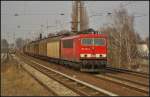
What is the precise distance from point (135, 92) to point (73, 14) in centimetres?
4399

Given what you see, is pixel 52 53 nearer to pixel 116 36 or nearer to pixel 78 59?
pixel 116 36

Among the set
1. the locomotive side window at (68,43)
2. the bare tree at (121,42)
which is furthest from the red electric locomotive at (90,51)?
the bare tree at (121,42)

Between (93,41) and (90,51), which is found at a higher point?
(93,41)

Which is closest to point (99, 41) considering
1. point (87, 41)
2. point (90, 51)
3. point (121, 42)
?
point (87, 41)

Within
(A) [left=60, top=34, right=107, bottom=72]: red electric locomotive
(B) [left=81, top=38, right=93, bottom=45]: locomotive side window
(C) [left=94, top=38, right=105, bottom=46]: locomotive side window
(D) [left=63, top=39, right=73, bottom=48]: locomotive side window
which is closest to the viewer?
(A) [left=60, top=34, right=107, bottom=72]: red electric locomotive

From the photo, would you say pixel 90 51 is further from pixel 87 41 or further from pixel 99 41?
pixel 99 41

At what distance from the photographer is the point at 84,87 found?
17.9 m

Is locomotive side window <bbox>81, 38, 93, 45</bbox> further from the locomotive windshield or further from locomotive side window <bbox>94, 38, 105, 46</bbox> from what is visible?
locomotive side window <bbox>94, 38, 105, 46</bbox>

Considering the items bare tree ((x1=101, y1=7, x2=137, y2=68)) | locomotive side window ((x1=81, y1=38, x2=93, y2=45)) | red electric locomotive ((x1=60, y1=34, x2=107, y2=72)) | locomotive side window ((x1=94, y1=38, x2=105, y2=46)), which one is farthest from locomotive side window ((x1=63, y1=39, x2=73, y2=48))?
bare tree ((x1=101, y1=7, x2=137, y2=68))

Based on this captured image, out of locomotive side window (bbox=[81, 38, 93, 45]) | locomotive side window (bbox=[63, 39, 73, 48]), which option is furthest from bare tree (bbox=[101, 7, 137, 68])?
locomotive side window (bbox=[81, 38, 93, 45])

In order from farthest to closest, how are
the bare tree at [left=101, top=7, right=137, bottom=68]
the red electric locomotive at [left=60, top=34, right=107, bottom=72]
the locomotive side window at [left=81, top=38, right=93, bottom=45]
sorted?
the bare tree at [left=101, top=7, right=137, bottom=68] → the locomotive side window at [left=81, top=38, right=93, bottom=45] → the red electric locomotive at [left=60, top=34, right=107, bottom=72]

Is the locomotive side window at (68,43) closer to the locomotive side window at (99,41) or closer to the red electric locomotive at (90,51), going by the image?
the red electric locomotive at (90,51)

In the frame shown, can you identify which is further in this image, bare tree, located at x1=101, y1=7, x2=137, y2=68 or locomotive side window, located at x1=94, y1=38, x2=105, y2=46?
bare tree, located at x1=101, y1=7, x2=137, y2=68

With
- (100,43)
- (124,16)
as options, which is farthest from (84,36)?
(124,16)
